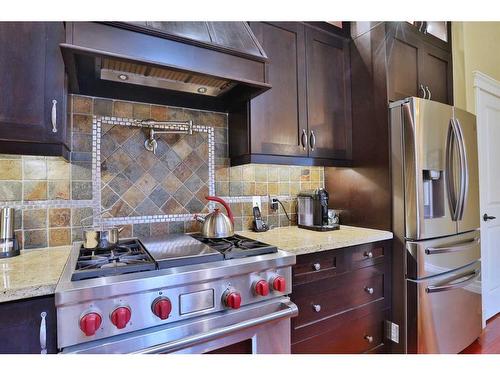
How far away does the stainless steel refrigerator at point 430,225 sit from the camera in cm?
→ 162

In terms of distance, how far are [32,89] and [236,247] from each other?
3.57 feet

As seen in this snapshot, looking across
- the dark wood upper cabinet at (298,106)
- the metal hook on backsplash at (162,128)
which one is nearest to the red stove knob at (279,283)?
the dark wood upper cabinet at (298,106)

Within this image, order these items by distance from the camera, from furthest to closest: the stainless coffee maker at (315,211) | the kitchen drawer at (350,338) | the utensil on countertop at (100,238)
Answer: the stainless coffee maker at (315,211) → the kitchen drawer at (350,338) → the utensil on countertop at (100,238)

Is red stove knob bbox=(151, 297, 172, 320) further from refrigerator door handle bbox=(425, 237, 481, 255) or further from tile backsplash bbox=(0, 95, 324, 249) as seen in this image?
refrigerator door handle bbox=(425, 237, 481, 255)

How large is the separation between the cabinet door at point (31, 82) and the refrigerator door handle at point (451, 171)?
2.15 m

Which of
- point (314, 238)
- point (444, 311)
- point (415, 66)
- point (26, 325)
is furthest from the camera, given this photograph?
point (415, 66)

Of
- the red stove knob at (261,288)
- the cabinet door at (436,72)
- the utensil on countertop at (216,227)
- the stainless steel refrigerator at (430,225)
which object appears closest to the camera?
the red stove knob at (261,288)

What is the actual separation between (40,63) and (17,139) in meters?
0.33

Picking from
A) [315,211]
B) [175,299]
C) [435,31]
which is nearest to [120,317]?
[175,299]

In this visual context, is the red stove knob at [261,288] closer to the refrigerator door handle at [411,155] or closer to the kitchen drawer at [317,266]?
the kitchen drawer at [317,266]

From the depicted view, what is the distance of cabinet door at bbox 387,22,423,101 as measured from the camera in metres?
1.79

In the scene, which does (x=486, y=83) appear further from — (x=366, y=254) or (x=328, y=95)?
(x=366, y=254)

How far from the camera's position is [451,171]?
1.77 m
